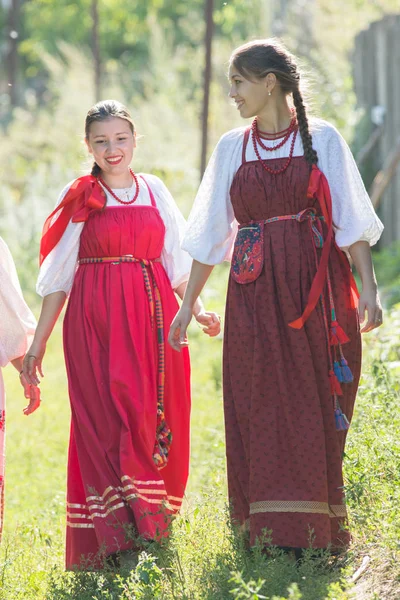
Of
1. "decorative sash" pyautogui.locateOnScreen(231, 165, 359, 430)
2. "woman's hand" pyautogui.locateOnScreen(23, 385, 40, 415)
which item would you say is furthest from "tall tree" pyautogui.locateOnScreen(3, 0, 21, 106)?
"decorative sash" pyautogui.locateOnScreen(231, 165, 359, 430)

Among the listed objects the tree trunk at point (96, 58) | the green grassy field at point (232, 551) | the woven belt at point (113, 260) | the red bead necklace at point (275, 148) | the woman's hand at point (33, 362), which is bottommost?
the green grassy field at point (232, 551)

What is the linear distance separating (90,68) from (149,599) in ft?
67.3

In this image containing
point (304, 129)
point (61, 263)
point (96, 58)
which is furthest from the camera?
point (96, 58)

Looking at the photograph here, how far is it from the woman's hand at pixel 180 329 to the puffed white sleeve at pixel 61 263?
0.67 meters

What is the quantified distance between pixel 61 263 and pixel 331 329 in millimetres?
1271

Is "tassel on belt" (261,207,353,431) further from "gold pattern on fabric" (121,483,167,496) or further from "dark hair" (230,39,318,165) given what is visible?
"gold pattern on fabric" (121,483,167,496)

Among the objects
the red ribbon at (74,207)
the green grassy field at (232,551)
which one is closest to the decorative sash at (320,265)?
the green grassy field at (232,551)

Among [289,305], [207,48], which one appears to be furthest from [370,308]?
[207,48]

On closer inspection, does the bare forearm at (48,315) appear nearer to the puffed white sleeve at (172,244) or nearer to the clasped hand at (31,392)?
the clasped hand at (31,392)

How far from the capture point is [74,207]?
472cm

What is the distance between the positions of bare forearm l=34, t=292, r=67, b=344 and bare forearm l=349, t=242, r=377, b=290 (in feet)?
4.39

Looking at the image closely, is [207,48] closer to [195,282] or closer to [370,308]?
[195,282]

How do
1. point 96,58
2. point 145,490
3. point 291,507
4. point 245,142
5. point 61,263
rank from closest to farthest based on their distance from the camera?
1. point 291,507
2. point 245,142
3. point 145,490
4. point 61,263
5. point 96,58

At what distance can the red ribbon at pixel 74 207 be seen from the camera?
4.71m
